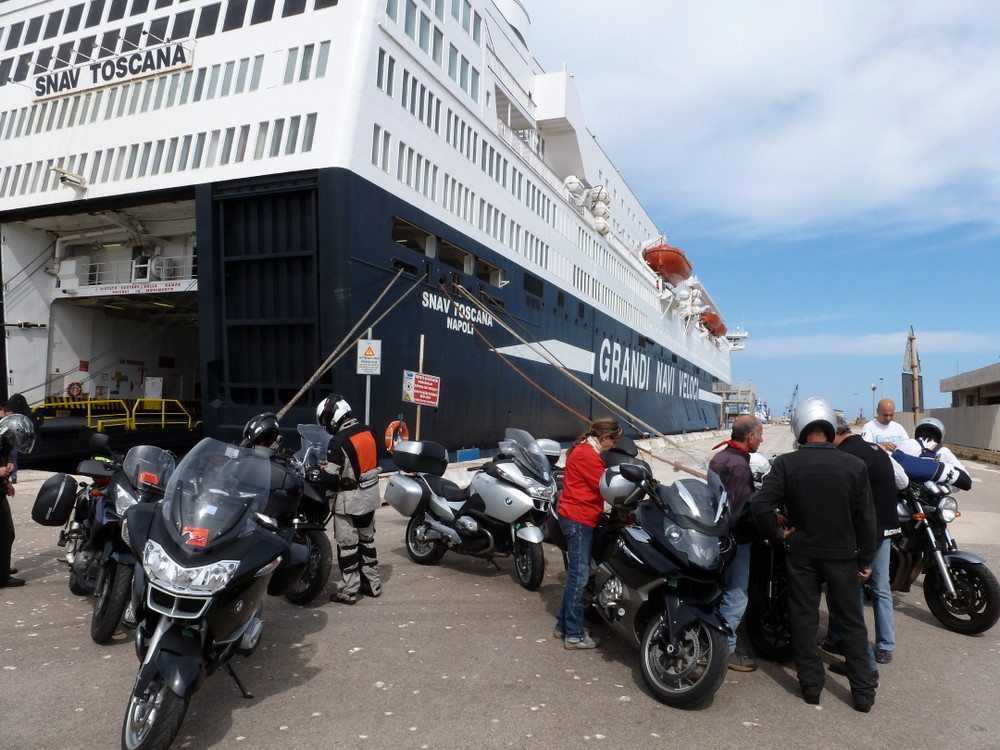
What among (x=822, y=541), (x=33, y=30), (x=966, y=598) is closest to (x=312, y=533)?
(x=822, y=541)

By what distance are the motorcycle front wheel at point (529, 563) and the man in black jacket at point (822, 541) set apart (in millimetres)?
2385

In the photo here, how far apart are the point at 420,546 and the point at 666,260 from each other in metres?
34.3

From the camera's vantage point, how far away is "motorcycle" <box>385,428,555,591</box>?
5.85 meters

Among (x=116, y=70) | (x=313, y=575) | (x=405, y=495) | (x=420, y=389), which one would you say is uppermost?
(x=116, y=70)

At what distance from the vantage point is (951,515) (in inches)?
199

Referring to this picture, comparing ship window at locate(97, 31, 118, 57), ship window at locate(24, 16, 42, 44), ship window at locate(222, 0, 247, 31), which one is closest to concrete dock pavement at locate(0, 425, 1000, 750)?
ship window at locate(222, 0, 247, 31)

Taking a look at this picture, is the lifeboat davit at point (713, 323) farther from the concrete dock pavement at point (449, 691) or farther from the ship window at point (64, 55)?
the concrete dock pavement at point (449, 691)

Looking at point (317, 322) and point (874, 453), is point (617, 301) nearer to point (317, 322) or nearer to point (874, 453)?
point (317, 322)

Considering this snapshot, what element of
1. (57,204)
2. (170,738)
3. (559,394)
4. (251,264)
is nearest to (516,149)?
(559,394)

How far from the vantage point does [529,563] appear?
19.3 ft

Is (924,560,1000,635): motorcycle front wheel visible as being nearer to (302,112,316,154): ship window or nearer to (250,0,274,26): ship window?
(302,112,316,154): ship window

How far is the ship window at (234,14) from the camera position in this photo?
13672 mm

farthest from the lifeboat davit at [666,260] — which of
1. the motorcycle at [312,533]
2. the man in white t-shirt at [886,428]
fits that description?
the motorcycle at [312,533]

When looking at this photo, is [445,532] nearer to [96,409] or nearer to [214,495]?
[214,495]
